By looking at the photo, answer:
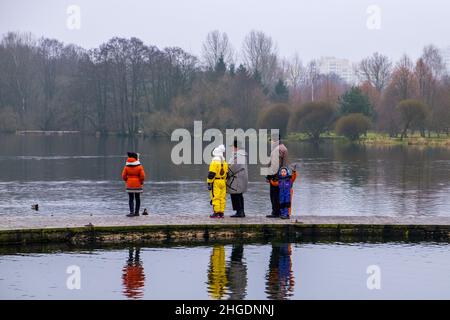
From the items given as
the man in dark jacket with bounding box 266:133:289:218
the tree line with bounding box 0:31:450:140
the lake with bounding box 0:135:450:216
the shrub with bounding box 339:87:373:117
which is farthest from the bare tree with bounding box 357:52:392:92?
the man in dark jacket with bounding box 266:133:289:218

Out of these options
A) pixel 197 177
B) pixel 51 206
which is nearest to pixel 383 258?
pixel 51 206

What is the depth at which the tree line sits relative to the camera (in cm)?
8675

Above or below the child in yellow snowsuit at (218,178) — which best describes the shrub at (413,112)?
above

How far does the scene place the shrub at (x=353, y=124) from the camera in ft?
270

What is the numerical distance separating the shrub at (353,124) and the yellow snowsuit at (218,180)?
6602cm

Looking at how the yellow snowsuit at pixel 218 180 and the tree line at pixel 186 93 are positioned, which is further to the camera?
the tree line at pixel 186 93

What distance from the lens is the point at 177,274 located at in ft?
44.2

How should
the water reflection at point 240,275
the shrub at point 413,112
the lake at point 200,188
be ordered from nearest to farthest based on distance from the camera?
the water reflection at point 240,275 → the lake at point 200,188 → the shrub at point 413,112

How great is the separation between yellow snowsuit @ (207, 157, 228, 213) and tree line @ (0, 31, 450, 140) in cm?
6603

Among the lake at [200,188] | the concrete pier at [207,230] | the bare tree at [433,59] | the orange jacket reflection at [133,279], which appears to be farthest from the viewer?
the bare tree at [433,59]

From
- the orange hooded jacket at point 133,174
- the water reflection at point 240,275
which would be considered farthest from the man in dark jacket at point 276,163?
the orange hooded jacket at point 133,174

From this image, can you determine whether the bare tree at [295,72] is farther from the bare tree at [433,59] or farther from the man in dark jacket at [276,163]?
the man in dark jacket at [276,163]

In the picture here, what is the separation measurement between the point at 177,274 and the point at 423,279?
420cm
